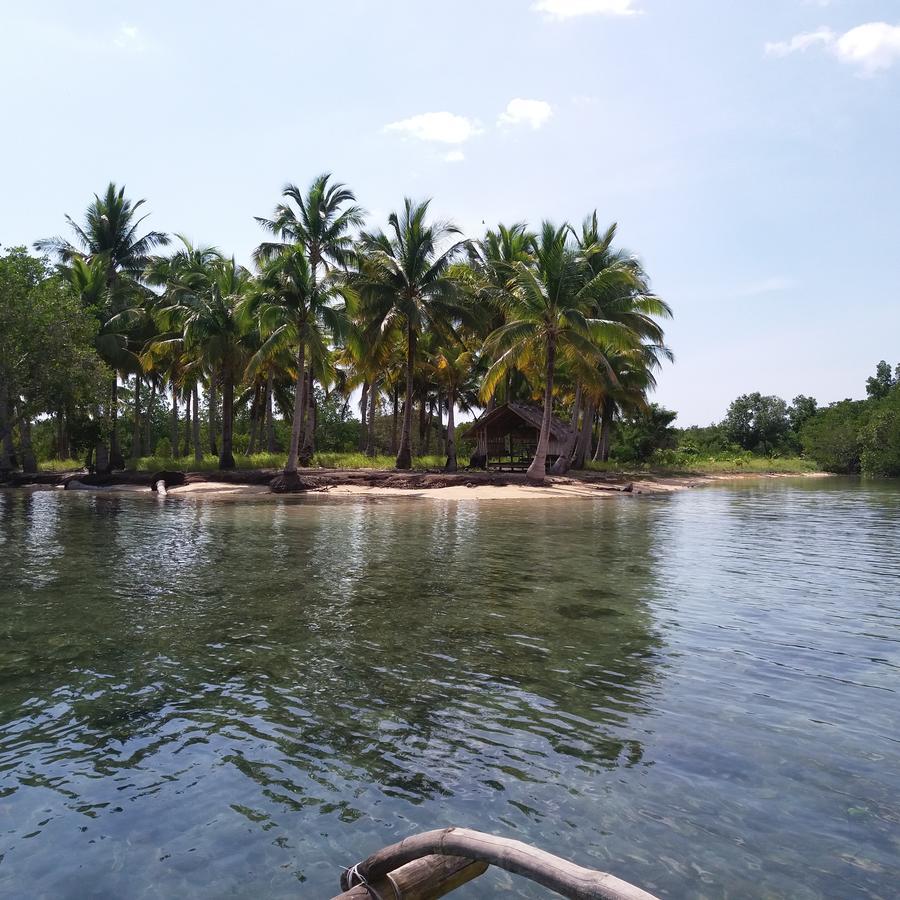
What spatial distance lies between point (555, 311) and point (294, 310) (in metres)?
11.6

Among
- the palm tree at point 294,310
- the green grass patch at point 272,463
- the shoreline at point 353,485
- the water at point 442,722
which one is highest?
the palm tree at point 294,310

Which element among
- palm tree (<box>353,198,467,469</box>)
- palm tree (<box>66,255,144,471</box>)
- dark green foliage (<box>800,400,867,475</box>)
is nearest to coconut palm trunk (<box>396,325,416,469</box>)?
palm tree (<box>353,198,467,469</box>)

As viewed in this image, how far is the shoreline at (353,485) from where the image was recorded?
30.6 meters

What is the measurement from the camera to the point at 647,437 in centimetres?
5559

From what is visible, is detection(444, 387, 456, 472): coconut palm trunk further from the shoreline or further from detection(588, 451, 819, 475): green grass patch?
detection(588, 451, 819, 475): green grass patch

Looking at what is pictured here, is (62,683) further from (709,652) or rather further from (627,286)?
(627,286)

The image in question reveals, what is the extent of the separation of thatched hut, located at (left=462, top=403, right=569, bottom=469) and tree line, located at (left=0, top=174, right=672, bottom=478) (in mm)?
1949

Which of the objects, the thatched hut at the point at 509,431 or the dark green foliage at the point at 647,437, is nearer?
the thatched hut at the point at 509,431

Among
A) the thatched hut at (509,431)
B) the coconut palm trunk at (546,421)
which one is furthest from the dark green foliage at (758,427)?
the coconut palm trunk at (546,421)

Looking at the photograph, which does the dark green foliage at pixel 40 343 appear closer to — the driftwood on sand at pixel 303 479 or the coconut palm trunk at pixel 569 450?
the driftwood on sand at pixel 303 479

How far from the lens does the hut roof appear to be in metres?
38.8

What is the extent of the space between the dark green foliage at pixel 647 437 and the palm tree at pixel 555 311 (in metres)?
24.2

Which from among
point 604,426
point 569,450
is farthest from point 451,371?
point 604,426

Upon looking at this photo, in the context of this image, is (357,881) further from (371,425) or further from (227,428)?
(371,425)
